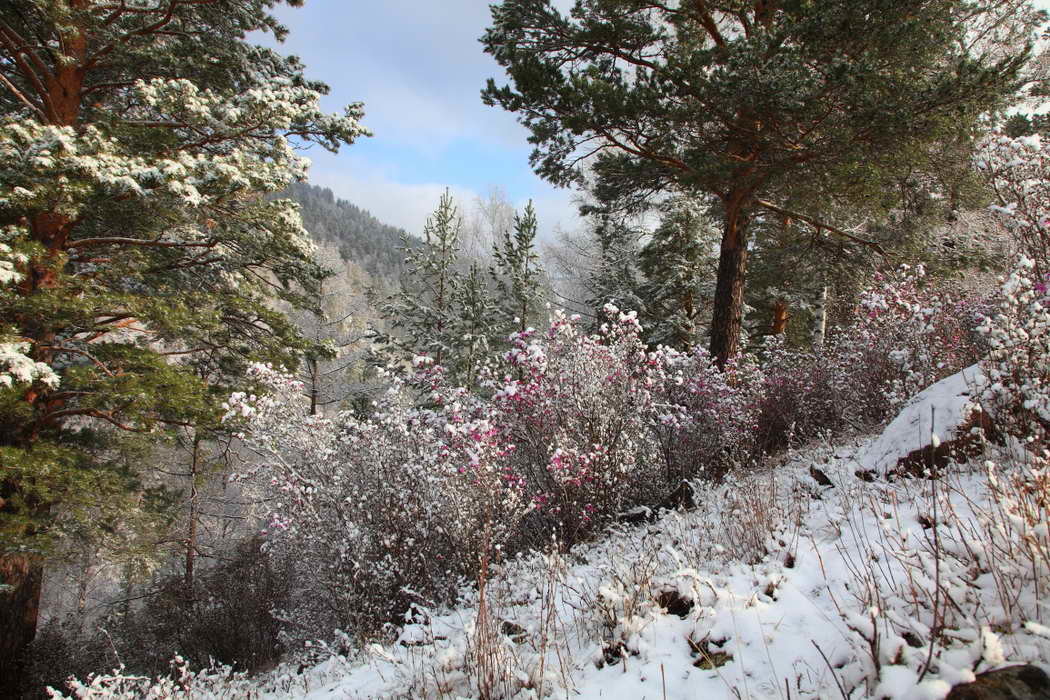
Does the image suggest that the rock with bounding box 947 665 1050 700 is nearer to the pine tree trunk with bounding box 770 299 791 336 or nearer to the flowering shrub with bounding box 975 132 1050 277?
the flowering shrub with bounding box 975 132 1050 277

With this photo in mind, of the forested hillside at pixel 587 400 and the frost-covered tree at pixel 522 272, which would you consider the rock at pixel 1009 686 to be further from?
the frost-covered tree at pixel 522 272

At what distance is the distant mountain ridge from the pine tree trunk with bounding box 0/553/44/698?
236 feet

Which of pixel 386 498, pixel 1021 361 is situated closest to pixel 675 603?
pixel 1021 361

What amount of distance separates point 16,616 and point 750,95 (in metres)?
11.9

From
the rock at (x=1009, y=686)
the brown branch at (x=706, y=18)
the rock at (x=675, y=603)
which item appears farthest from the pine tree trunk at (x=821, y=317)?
the rock at (x=1009, y=686)

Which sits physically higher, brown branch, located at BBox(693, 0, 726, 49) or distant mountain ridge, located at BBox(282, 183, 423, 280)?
distant mountain ridge, located at BBox(282, 183, 423, 280)

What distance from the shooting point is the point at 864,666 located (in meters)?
1.68

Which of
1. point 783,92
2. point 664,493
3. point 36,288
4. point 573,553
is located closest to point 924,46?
point 783,92

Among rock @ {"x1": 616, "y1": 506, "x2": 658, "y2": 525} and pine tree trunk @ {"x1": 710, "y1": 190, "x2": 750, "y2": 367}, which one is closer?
rock @ {"x1": 616, "y1": 506, "x2": 658, "y2": 525}

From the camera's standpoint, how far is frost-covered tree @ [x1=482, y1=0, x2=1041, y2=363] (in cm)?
582

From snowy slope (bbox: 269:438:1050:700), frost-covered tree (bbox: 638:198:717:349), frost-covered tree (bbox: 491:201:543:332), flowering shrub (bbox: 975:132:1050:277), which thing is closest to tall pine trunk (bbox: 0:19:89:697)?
snowy slope (bbox: 269:438:1050:700)

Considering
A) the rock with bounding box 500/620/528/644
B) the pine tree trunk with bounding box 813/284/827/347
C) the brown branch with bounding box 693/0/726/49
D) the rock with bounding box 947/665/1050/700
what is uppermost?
the brown branch with bounding box 693/0/726/49

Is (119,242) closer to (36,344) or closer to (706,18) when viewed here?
(36,344)

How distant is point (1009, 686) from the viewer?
4.72 feet
